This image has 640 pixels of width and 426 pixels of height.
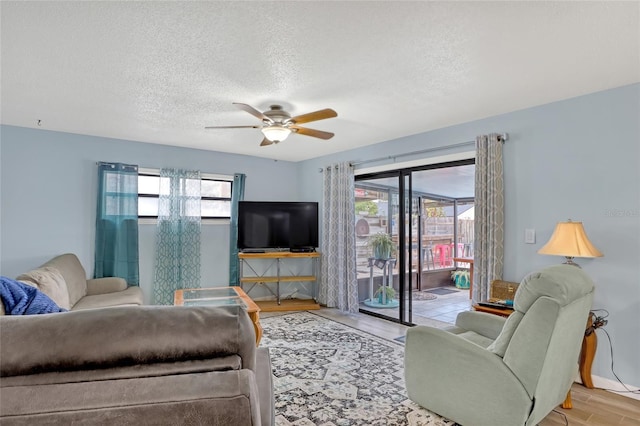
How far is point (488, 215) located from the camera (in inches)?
140

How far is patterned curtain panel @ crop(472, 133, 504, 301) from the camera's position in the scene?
3.48 meters

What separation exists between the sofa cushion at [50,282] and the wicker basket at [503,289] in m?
3.97

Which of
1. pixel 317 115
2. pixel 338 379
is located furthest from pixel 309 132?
pixel 338 379

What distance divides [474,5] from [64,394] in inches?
89.7

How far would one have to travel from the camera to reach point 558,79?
2711mm

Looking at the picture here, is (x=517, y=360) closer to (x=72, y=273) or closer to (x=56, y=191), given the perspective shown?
(x=72, y=273)

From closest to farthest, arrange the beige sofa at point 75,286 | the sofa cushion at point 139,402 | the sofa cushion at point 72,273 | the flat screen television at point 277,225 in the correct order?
1. the sofa cushion at point 139,402
2. the beige sofa at point 75,286
3. the sofa cushion at point 72,273
4. the flat screen television at point 277,225

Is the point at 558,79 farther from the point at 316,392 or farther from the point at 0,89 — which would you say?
the point at 0,89

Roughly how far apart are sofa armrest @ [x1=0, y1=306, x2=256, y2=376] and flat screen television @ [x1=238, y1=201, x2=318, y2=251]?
14.7 ft

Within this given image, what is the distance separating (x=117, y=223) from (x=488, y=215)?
177 inches

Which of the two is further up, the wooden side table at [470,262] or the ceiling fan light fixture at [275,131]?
the ceiling fan light fixture at [275,131]

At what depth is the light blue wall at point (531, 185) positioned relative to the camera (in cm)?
280

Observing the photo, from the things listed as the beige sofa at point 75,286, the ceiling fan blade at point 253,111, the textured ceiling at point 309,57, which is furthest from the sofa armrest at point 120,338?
the beige sofa at point 75,286

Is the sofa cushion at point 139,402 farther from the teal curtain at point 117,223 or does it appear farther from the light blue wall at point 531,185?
the teal curtain at point 117,223
